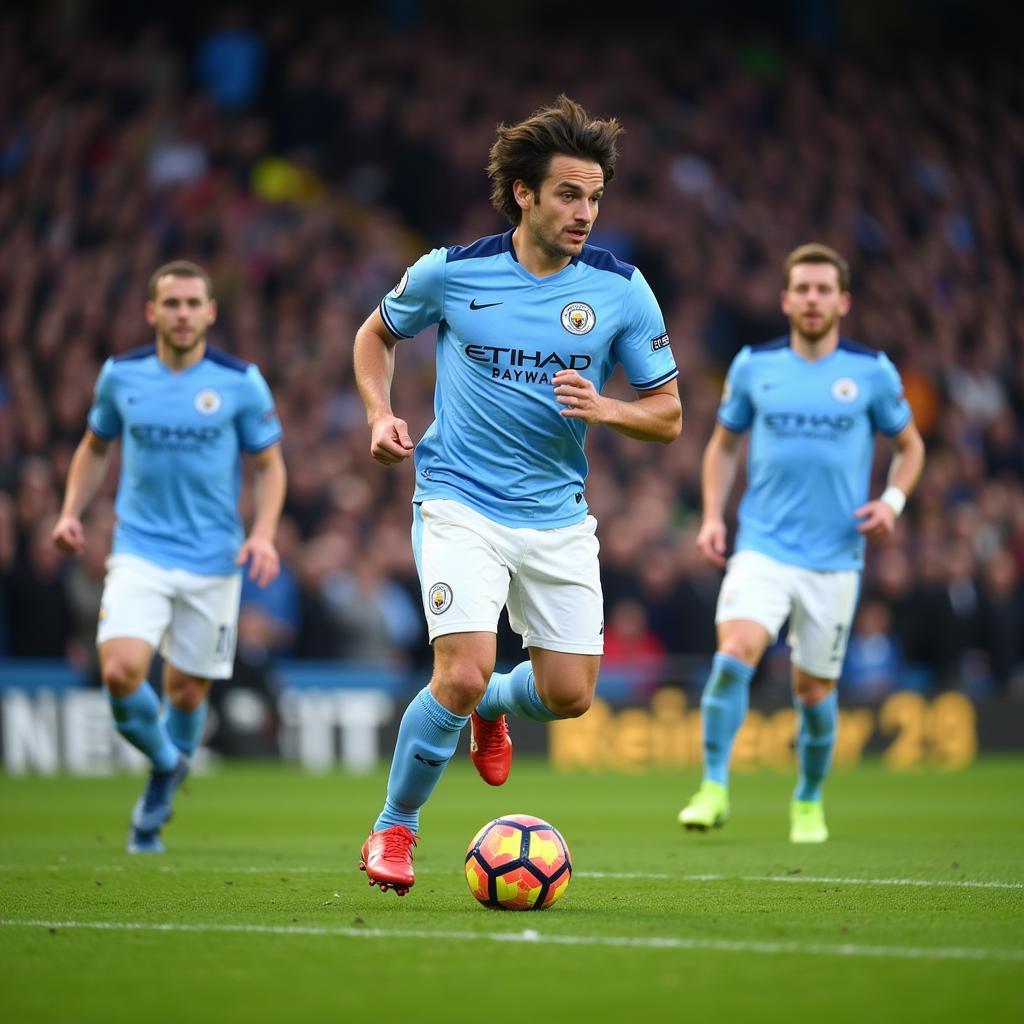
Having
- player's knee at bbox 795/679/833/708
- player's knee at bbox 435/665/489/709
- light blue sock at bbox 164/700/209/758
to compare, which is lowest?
light blue sock at bbox 164/700/209/758

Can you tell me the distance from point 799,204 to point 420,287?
1860 centimetres

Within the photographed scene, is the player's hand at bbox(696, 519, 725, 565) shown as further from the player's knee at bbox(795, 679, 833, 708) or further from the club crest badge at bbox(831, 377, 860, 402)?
the club crest badge at bbox(831, 377, 860, 402)

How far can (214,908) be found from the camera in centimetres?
678

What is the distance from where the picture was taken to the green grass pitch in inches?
188

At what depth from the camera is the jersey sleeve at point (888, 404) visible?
10445mm

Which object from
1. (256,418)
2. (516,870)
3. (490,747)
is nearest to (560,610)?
(490,747)

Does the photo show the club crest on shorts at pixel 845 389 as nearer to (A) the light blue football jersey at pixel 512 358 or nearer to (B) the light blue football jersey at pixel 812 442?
(B) the light blue football jersey at pixel 812 442

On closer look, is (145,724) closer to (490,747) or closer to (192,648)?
(192,648)

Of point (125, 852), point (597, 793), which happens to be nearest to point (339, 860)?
point (125, 852)

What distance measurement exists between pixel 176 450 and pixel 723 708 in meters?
3.13

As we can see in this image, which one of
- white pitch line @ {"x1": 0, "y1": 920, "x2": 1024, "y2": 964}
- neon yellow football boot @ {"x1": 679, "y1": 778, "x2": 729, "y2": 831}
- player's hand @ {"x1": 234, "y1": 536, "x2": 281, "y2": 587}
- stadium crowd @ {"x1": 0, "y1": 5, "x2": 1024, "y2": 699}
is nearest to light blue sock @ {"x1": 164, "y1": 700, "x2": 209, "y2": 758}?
player's hand @ {"x1": 234, "y1": 536, "x2": 281, "y2": 587}

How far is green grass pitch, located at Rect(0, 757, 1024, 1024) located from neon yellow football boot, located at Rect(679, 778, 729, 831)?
207 millimetres

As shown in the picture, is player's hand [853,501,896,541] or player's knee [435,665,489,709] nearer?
player's knee [435,665,489,709]

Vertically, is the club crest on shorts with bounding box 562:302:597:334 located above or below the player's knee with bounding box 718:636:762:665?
above
